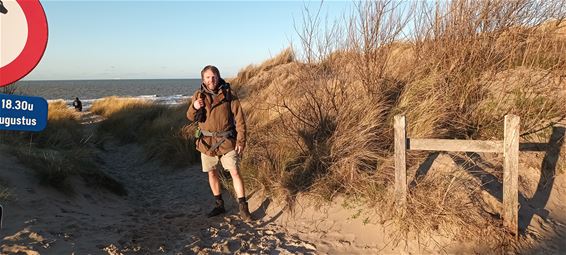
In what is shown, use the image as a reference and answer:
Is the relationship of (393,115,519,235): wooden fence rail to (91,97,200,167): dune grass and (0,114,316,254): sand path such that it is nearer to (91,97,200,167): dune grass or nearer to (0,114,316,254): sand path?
(0,114,316,254): sand path

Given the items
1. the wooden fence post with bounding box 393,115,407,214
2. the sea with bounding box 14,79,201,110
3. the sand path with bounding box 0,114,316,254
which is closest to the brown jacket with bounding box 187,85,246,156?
the sand path with bounding box 0,114,316,254

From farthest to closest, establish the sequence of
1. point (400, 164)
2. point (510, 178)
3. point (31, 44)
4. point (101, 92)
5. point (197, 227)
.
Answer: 1. point (101, 92)
2. point (197, 227)
3. point (400, 164)
4. point (510, 178)
5. point (31, 44)

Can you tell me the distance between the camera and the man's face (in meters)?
5.27

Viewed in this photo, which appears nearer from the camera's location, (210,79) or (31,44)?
(31,44)

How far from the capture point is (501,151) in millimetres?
4473

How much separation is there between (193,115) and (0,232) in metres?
2.26

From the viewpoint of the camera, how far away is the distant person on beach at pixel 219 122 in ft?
17.5

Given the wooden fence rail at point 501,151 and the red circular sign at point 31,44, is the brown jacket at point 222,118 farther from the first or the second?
the red circular sign at point 31,44

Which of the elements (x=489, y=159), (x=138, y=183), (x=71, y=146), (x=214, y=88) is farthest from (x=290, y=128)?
(x=71, y=146)

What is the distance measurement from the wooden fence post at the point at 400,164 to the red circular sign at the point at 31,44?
10.7ft

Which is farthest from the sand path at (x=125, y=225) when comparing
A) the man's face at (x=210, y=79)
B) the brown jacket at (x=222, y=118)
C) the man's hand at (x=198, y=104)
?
the man's face at (x=210, y=79)

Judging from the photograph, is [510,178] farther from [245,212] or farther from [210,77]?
[210,77]

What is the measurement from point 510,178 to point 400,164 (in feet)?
3.44

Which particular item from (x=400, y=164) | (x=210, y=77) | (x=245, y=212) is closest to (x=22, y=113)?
(x=210, y=77)
